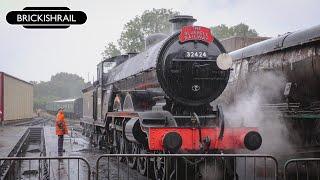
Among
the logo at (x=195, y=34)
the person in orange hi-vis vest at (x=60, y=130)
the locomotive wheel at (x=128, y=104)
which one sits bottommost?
the person in orange hi-vis vest at (x=60, y=130)

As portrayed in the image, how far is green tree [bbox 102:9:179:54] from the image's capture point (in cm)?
5441

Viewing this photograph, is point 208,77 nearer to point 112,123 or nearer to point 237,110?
point 237,110

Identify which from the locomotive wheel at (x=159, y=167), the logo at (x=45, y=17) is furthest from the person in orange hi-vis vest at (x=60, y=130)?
the logo at (x=45, y=17)

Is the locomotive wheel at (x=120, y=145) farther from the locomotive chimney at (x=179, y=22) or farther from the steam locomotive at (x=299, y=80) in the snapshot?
the steam locomotive at (x=299, y=80)

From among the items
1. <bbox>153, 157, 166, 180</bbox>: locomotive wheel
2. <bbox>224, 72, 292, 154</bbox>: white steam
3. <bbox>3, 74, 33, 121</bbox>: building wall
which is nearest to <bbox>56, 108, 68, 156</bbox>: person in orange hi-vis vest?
<bbox>224, 72, 292, 154</bbox>: white steam

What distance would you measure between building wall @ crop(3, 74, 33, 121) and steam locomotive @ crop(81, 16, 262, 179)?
23801mm

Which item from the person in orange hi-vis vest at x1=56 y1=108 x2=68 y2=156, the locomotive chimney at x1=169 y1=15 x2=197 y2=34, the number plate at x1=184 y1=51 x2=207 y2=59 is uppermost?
the locomotive chimney at x1=169 y1=15 x2=197 y2=34

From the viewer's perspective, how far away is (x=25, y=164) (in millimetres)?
14172

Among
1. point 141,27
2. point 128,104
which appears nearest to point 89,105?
point 128,104

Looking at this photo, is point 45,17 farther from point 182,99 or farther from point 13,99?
point 13,99

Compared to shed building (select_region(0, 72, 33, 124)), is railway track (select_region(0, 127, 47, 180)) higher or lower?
lower

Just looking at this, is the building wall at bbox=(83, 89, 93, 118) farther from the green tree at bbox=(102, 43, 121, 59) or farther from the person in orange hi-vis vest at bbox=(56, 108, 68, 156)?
the green tree at bbox=(102, 43, 121, 59)

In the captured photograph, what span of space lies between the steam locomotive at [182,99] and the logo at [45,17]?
2.23 meters

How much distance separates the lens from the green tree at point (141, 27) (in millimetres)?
54406
